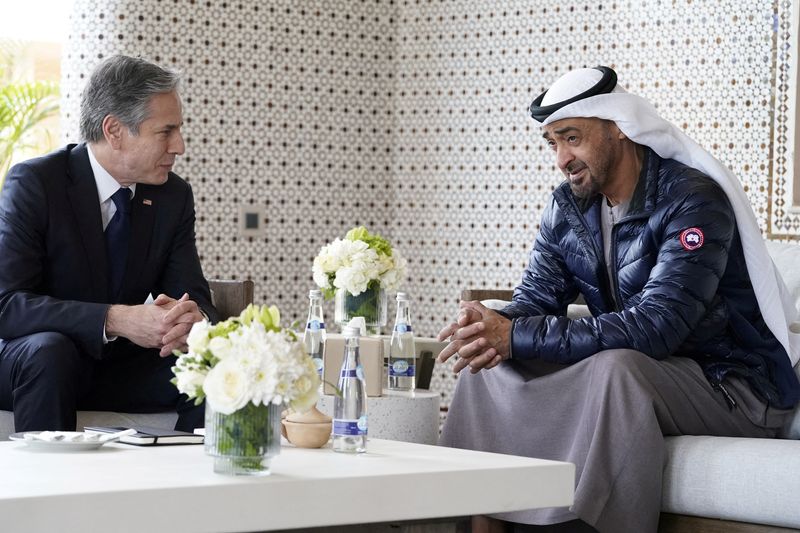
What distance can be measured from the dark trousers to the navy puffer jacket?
1.12m

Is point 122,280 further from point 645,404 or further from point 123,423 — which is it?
point 645,404

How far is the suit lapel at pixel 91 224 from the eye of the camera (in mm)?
3582

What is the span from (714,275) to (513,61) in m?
2.79

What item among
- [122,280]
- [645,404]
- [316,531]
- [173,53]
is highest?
[173,53]

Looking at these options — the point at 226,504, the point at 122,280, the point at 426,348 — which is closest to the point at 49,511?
the point at 226,504

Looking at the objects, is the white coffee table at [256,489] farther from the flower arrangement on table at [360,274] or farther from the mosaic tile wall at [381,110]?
the mosaic tile wall at [381,110]

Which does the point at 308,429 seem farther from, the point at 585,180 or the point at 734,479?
the point at 585,180

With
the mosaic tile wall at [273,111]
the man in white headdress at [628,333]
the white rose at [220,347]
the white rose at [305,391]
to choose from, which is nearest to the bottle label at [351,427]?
the white rose at [305,391]

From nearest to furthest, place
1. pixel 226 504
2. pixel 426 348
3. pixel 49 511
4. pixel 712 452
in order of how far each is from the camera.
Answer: pixel 49 511 → pixel 226 504 → pixel 712 452 → pixel 426 348

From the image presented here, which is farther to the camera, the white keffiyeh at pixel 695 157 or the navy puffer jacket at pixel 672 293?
the white keffiyeh at pixel 695 157

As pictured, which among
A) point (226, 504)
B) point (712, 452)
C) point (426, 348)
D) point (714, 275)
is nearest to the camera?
point (226, 504)

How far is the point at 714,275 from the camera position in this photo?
3188 mm

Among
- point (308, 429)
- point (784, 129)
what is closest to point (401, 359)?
point (308, 429)

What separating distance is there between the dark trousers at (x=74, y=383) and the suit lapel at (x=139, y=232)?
0.24 m
